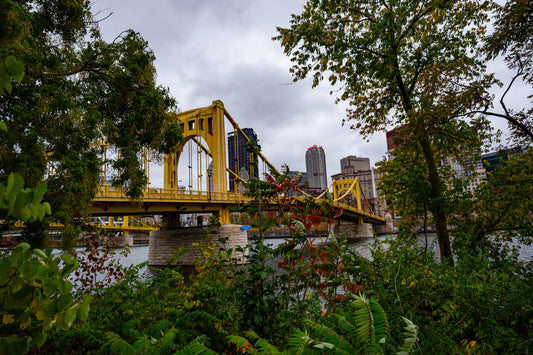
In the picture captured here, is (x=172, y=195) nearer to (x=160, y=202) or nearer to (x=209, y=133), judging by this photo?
(x=160, y=202)

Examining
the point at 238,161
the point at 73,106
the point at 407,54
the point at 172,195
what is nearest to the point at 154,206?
the point at 172,195

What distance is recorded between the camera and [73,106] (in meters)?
5.49

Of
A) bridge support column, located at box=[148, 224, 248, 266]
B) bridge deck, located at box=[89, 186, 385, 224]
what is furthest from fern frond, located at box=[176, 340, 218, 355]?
bridge support column, located at box=[148, 224, 248, 266]

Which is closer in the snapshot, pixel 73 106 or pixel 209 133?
pixel 73 106

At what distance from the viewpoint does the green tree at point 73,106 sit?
16.6ft

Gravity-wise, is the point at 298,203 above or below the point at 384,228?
above

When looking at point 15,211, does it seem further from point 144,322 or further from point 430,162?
point 430,162

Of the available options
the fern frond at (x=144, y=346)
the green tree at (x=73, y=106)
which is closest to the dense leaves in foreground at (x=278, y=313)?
the fern frond at (x=144, y=346)

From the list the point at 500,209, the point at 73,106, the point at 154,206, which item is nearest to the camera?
the point at 500,209

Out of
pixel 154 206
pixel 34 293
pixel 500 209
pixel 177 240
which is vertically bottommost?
pixel 177 240

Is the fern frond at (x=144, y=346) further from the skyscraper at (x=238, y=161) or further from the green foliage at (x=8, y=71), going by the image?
the skyscraper at (x=238, y=161)

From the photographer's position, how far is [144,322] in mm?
2150

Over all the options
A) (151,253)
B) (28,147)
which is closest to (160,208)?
(151,253)

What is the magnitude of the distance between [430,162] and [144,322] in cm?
594
